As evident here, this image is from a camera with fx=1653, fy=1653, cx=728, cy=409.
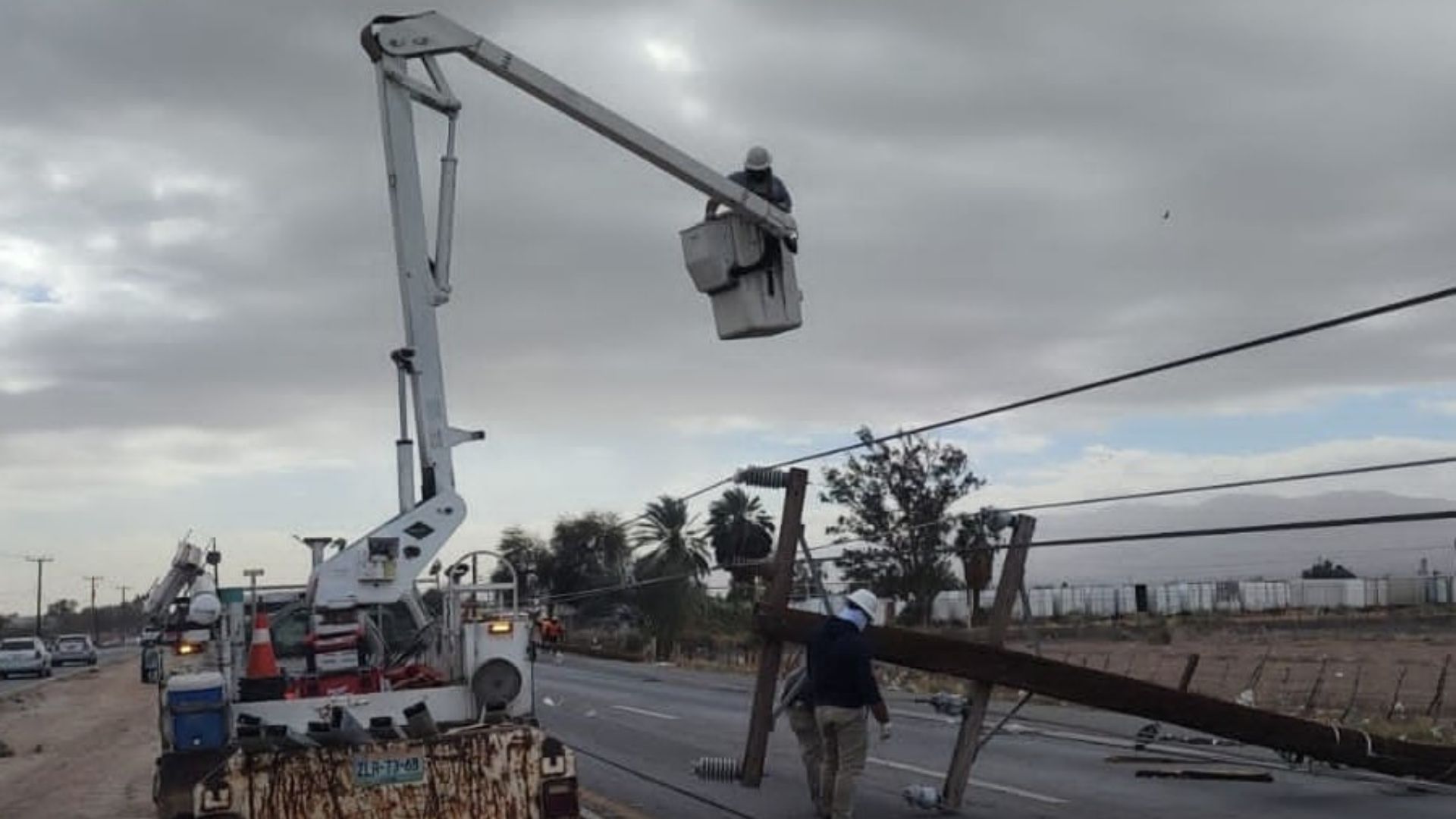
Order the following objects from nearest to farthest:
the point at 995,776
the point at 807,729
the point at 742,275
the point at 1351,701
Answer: the point at 742,275 < the point at 807,729 < the point at 995,776 < the point at 1351,701

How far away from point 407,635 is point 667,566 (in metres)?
47.1

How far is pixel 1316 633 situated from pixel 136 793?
163 ft

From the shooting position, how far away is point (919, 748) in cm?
1897

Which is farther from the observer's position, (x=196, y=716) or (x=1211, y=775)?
(x=1211, y=775)

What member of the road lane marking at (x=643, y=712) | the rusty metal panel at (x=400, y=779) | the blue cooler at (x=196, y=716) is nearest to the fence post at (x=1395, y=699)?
the road lane marking at (x=643, y=712)

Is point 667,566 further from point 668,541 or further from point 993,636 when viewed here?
point 993,636

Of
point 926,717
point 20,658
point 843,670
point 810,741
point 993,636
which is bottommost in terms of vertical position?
point 926,717

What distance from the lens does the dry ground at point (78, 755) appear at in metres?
16.2

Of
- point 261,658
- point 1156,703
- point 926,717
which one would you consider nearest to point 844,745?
point 1156,703

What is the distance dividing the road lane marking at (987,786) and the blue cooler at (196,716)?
6.88 metres

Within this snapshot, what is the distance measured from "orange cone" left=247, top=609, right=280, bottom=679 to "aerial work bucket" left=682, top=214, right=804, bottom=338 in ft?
13.2

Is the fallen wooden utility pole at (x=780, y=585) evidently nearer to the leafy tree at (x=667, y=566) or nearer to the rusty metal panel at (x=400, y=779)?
the rusty metal panel at (x=400, y=779)

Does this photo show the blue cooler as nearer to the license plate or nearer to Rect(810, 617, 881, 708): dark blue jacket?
the license plate

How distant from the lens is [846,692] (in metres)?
11.8
